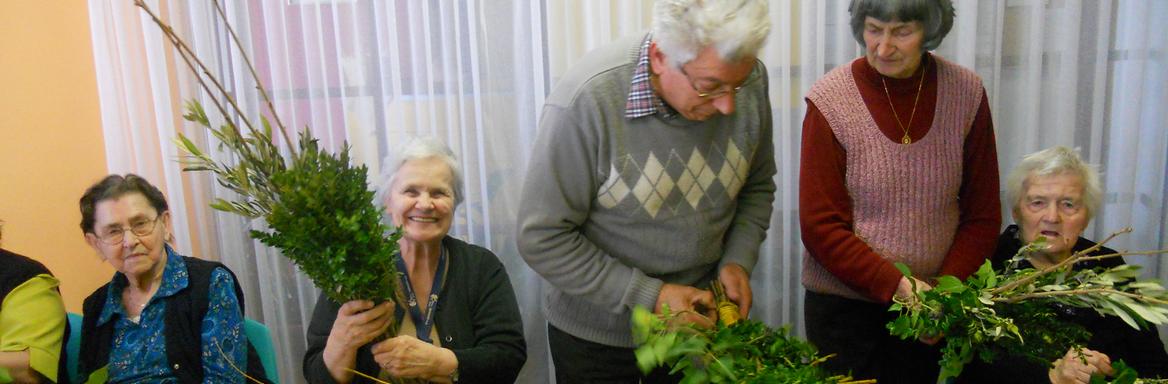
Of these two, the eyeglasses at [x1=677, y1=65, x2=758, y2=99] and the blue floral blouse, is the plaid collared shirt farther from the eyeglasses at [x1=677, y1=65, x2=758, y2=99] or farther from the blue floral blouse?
the blue floral blouse

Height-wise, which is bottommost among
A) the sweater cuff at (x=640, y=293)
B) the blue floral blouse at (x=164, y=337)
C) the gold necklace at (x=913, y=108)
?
the blue floral blouse at (x=164, y=337)

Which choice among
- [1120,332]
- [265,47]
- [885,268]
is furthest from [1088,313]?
[265,47]

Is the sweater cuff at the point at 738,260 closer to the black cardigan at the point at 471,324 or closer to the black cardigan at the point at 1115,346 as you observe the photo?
the black cardigan at the point at 471,324

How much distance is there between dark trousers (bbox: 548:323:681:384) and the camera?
1.80 m

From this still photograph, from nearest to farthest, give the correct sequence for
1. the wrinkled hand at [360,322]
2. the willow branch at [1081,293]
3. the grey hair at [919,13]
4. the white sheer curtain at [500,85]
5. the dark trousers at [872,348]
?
the willow branch at [1081,293] → the wrinkled hand at [360,322] → the grey hair at [919,13] → the dark trousers at [872,348] → the white sheer curtain at [500,85]

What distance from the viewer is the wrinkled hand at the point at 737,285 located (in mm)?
1732

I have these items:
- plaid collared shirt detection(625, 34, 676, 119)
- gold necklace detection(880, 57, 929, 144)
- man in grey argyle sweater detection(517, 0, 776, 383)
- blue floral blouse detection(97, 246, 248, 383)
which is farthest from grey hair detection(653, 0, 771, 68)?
blue floral blouse detection(97, 246, 248, 383)

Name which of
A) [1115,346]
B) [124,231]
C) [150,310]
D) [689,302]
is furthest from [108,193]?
[1115,346]

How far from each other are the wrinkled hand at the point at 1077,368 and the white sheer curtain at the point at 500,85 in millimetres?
733

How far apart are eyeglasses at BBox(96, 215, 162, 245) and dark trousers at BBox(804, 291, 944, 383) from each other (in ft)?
5.27

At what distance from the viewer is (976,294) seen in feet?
4.83

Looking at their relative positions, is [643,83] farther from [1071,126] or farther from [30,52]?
[30,52]

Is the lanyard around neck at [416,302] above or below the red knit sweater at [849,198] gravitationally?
below

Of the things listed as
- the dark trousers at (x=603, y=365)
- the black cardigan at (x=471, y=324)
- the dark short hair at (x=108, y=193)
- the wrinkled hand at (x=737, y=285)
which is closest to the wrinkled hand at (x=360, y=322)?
the black cardigan at (x=471, y=324)
